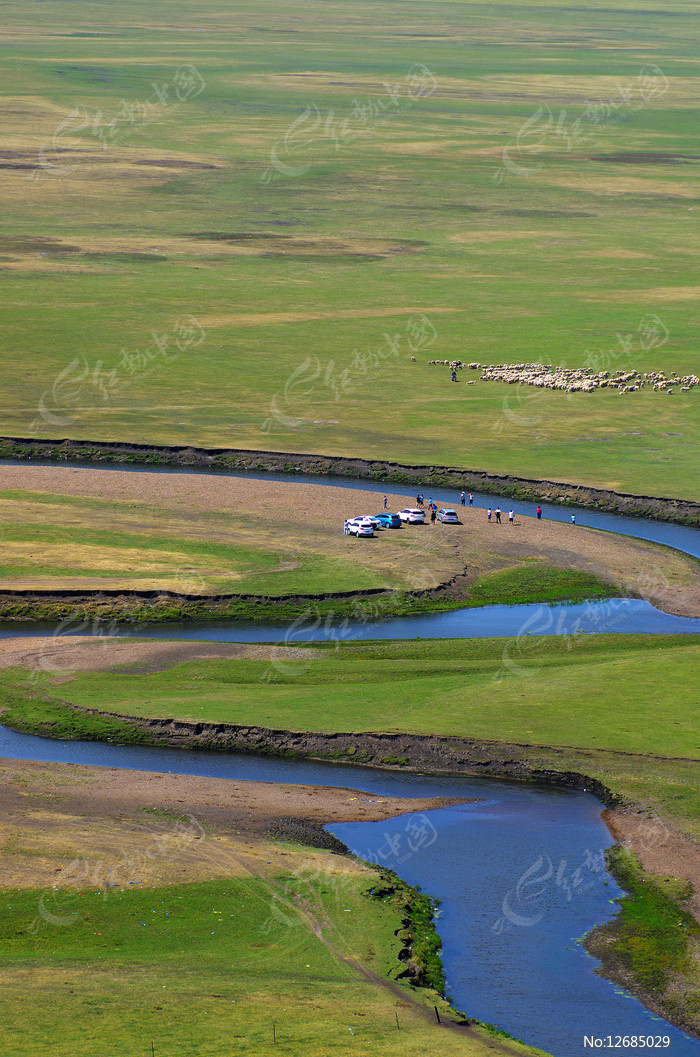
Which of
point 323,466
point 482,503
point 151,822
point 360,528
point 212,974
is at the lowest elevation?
point 212,974


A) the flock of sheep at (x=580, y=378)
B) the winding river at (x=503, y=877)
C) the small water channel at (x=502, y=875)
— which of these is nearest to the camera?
the winding river at (x=503, y=877)

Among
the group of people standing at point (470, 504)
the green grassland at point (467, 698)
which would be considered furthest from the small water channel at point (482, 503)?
the green grassland at point (467, 698)

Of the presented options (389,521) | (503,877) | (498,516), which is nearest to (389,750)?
(503,877)

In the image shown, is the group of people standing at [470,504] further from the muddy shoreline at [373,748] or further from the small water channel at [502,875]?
the small water channel at [502,875]

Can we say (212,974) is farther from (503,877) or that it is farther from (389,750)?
Answer: (389,750)

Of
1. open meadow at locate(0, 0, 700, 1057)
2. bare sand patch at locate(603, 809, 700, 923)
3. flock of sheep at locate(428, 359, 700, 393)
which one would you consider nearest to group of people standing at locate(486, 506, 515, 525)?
open meadow at locate(0, 0, 700, 1057)
